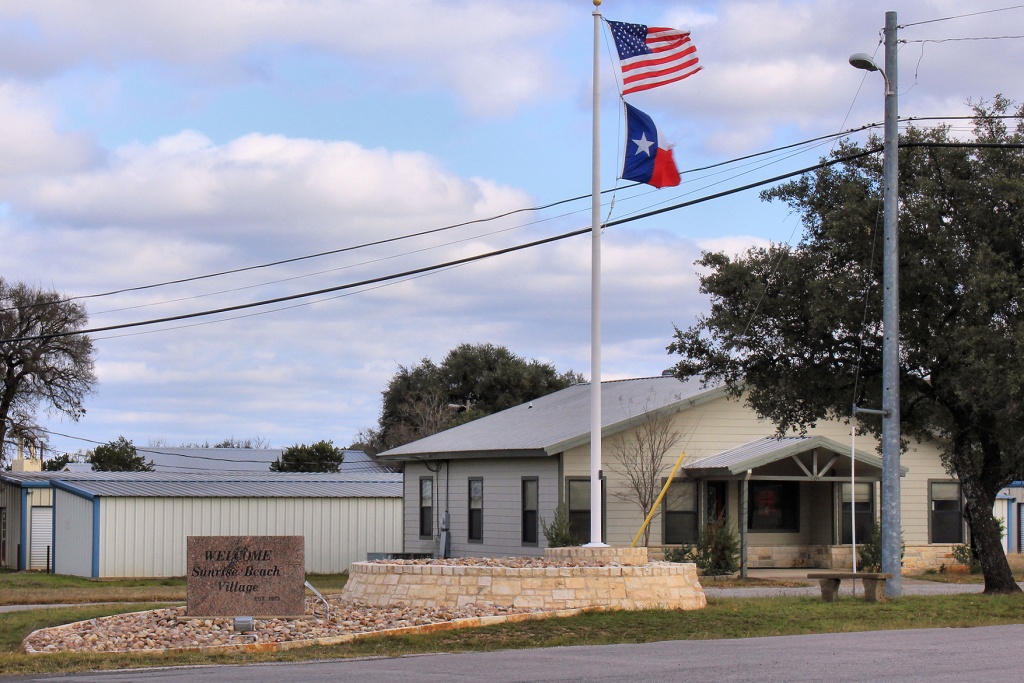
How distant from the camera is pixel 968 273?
19.4 metres

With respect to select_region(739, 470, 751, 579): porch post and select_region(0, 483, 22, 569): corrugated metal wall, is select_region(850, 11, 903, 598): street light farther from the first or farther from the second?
select_region(0, 483, 22, 569): corrugated metal wall

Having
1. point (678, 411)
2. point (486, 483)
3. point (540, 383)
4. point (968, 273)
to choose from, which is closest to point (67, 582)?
point (486, 483)

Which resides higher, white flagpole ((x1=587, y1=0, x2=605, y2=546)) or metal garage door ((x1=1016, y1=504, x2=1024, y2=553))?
white flagpole ((x1=587, y1=0, x2=605, y2=546))

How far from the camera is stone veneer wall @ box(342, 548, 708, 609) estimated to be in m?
16.8

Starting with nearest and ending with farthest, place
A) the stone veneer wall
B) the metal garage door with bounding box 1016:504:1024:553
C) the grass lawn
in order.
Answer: the grass lawn, the stone veneer wall, the metal garage door with bounding box 1016:504:1024:553

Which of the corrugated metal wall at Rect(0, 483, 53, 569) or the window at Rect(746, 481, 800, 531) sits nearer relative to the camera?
the window at Rect(746, 481, 800, 531)

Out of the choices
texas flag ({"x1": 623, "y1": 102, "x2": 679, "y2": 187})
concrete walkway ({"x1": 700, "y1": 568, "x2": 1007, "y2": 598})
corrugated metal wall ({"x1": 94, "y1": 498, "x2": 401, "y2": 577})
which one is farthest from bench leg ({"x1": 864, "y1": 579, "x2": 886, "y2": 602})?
corrugated metal wall ({"x1": 94, "y1": 498, "x2": 401, "y2": 577})

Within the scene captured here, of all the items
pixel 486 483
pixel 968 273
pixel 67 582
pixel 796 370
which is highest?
pixel 968 273

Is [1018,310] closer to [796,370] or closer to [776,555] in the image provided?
[796,370]

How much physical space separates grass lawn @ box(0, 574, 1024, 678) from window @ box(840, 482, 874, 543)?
10042 mm

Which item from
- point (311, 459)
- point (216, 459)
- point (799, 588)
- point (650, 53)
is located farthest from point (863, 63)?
point (216, 459)

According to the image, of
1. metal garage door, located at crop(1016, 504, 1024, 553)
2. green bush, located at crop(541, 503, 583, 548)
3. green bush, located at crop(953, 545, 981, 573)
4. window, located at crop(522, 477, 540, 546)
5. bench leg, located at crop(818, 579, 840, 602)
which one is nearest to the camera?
bench leg, located at crop(818, 579, 840, 602)

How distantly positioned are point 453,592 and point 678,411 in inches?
519

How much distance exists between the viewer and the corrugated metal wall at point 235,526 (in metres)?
35.2
